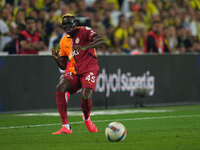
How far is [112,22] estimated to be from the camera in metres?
21.3

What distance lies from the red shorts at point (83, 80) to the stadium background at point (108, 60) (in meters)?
4.72

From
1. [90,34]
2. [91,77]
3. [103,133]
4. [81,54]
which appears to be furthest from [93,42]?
[103,133]

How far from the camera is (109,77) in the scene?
17.7 m

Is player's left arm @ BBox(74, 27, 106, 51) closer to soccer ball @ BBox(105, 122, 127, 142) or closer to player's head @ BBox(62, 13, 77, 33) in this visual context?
player's head @ BBox(62, 13, 77, 33)

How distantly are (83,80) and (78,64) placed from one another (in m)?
0.36

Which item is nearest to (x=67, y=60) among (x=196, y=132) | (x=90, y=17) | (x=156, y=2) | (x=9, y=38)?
(x=196, y=132)

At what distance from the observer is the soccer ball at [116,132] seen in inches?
378

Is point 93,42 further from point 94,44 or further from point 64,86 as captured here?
point 64,86

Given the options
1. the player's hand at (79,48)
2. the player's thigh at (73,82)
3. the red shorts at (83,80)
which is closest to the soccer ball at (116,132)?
the red shorts at (83,80)

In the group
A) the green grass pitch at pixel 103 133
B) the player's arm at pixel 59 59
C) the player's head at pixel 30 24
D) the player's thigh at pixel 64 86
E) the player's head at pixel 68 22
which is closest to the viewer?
the green grass pitch at pixel 103 133

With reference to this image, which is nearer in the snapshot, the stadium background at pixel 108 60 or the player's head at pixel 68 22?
the player's head at pixel 68 22

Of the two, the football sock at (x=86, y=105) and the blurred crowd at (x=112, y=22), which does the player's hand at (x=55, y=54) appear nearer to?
the football sock at (x=86, y=105)

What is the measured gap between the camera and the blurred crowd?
1723 centimetres

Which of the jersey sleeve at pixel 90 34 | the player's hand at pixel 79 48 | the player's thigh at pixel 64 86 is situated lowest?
the player's thigh at pixel 64 86
